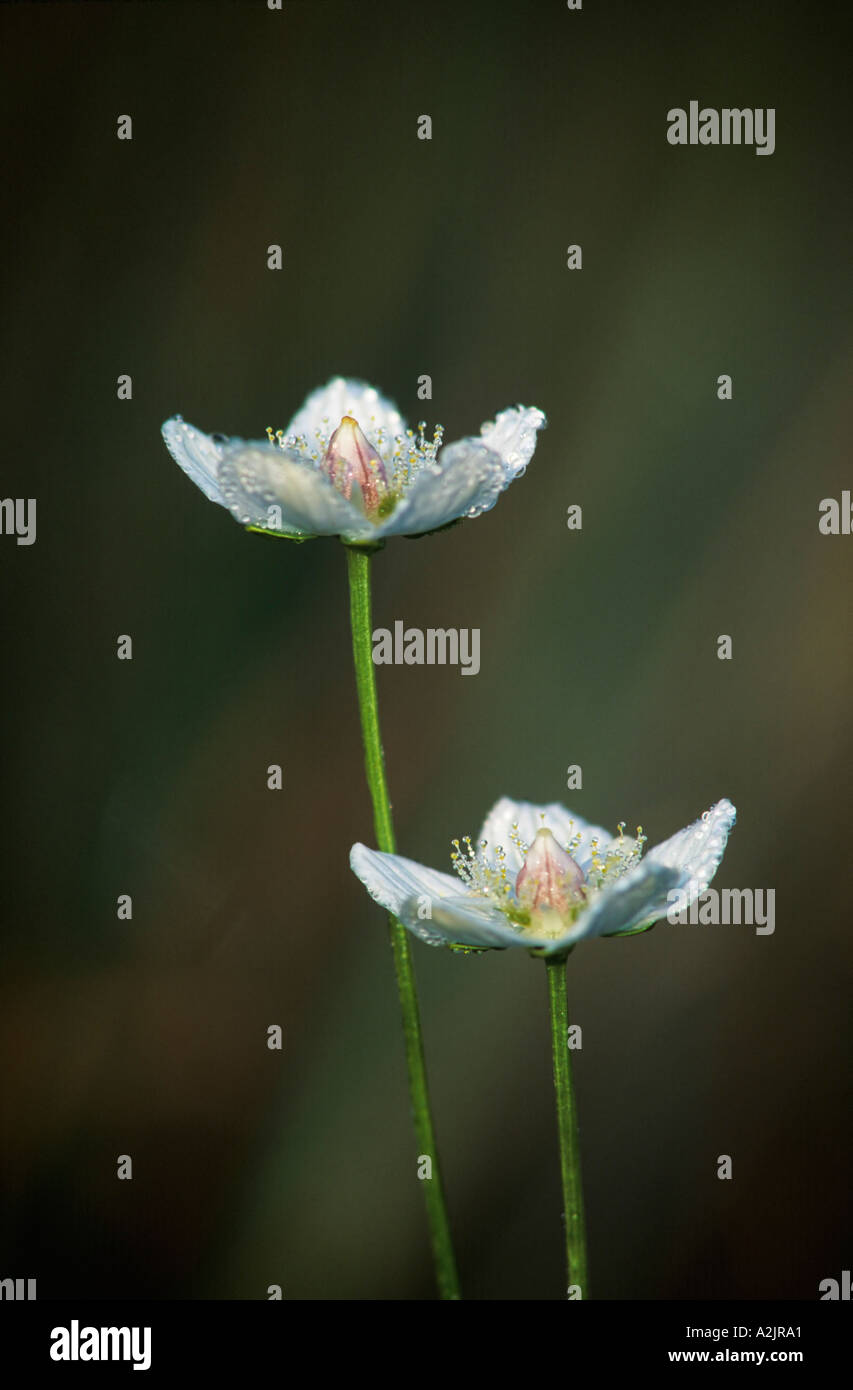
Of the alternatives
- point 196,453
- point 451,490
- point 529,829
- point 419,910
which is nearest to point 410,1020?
point 419,910

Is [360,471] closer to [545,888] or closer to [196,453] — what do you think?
[196,453]

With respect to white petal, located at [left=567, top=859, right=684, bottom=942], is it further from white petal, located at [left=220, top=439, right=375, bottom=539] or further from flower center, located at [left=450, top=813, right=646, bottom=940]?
white petal, located at [left=220, top=439, right=375, bottom=539]

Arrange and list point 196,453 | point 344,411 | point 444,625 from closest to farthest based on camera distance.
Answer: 1. point 196,453
2. point 344,411
3. point 444,625

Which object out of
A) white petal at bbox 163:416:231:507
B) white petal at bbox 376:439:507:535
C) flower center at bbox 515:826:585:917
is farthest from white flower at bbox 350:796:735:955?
white petal at bbox 163:416:231:507

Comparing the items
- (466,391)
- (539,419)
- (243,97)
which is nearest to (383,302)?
(466,391)

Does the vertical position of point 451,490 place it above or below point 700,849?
above

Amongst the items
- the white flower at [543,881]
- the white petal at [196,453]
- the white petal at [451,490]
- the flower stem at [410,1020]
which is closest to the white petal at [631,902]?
the white flower at [543,881]
